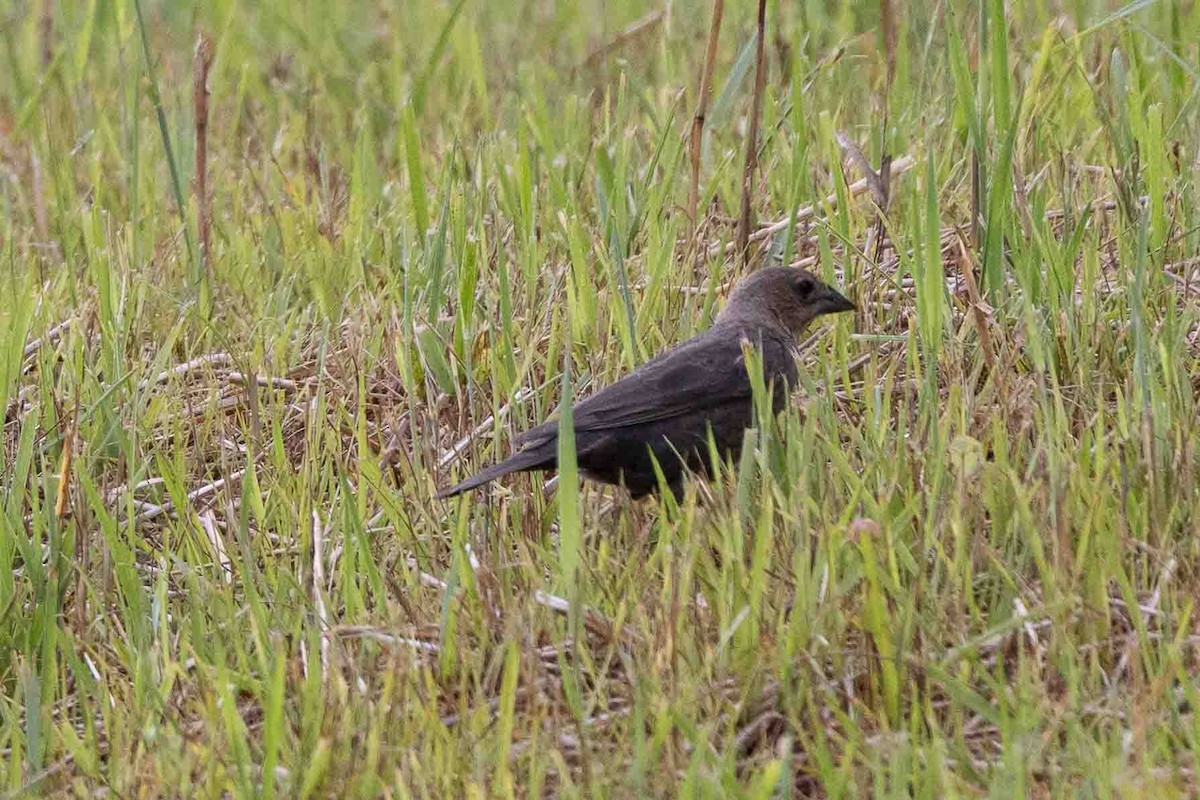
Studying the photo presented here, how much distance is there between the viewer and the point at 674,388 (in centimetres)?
446

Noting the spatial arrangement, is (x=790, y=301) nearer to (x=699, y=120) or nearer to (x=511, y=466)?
(x=699, y=120)

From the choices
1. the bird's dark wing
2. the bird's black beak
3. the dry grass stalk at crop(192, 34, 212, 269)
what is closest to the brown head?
the bird's black beak

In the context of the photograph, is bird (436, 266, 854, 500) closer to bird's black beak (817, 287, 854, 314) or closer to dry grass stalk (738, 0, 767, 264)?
bird's black beak (817, 287, 854, 314)

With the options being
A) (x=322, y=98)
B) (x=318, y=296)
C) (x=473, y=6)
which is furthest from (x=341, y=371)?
(x=473, y=6)

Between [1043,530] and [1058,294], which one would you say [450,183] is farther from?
[1043,530]

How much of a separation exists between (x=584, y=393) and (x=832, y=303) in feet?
2.30

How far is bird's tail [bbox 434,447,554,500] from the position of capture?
159 inches

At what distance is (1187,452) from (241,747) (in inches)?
70.4

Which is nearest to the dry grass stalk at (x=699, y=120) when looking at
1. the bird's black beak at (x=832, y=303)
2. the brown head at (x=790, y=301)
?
the brown head at (x=790, y=301)

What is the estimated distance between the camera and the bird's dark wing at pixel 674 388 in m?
4.43

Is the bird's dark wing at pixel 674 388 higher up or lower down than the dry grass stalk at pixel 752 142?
lower down

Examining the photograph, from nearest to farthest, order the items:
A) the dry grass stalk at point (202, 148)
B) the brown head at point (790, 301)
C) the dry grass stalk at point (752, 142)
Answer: the brown head at point (790, 301), the dry grass stalk at point (752, 142), the dry grass stalk at point (202, 148)

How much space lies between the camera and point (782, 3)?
7.85 meters

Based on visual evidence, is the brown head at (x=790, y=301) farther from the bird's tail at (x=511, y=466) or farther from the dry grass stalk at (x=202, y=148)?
the dry grass stalk at (x=202, y=148)
